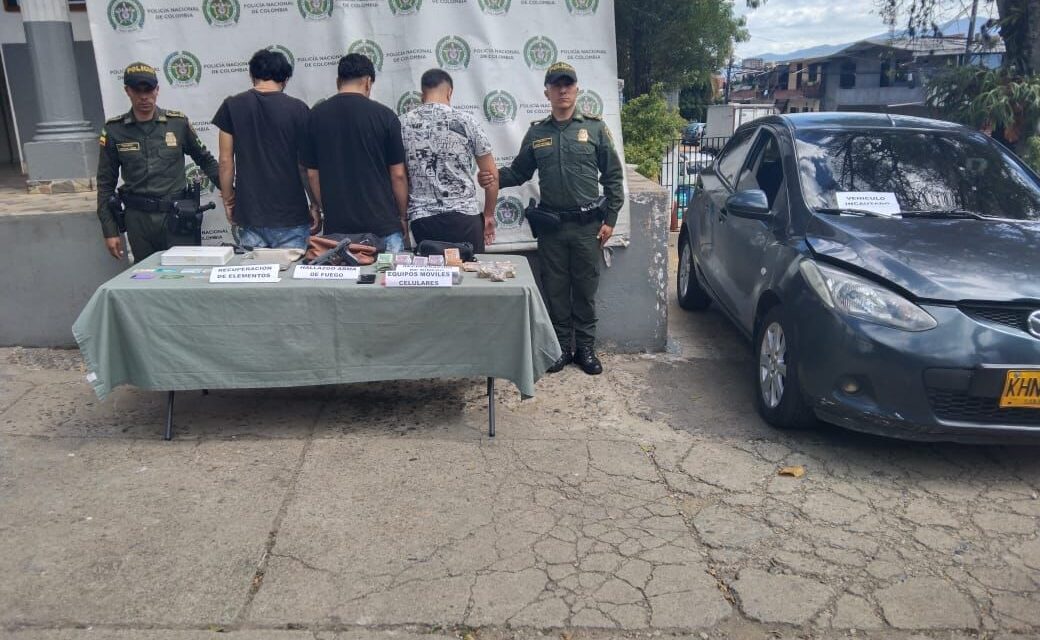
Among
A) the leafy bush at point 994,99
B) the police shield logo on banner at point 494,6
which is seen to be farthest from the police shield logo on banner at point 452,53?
the leafy bush at point 994,99

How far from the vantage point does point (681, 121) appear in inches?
589

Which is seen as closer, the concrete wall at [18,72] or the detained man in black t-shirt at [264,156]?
the detained man in black t-shirt at [264,156]

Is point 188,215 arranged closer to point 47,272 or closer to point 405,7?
point 47,272

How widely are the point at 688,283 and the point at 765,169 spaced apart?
173 cm

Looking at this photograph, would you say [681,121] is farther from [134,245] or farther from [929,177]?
[134,245]

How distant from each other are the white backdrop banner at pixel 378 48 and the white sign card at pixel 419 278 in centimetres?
169

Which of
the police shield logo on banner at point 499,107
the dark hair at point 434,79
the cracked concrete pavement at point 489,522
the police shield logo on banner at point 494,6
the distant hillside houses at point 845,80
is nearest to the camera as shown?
the cracked concrete pavement at point 489,522

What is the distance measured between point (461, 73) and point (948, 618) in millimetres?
4247

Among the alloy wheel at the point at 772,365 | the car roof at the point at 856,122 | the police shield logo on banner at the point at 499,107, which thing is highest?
the police shield logo on banner at the point at 499,107

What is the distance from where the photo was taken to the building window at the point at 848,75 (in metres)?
49.9

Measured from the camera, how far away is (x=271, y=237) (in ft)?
16.9

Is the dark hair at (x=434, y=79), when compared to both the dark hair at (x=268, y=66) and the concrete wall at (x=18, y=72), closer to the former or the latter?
the dark hair at (x=268, y=66)

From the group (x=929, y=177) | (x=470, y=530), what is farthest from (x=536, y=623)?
(x=929, y=177)

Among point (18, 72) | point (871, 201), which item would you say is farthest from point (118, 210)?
point (18, 72)
